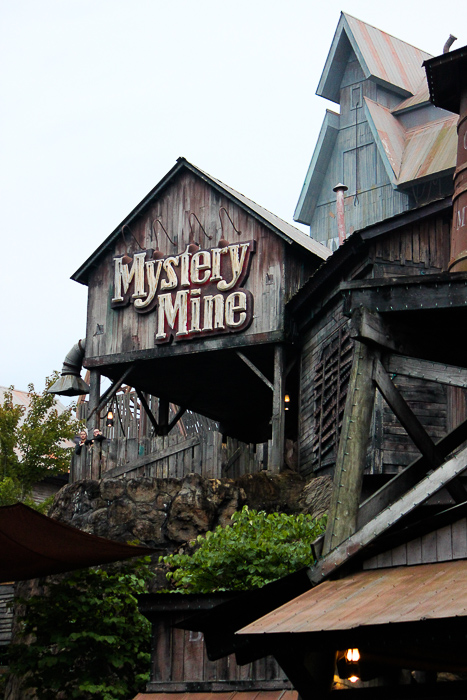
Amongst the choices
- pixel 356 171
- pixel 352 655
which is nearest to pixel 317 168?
pixel 356 171

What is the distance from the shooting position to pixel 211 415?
31.4m

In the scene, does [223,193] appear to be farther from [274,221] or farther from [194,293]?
[194,293]

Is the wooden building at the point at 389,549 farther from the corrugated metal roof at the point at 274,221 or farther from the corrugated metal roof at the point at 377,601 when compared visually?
the corrugated metal roof at the point at 274,221

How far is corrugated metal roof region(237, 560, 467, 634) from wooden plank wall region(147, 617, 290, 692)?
3.57 meters

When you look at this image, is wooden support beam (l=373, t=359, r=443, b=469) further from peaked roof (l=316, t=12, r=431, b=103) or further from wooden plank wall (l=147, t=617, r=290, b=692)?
peaked roof (l=316, t=12, r=431, b=103)

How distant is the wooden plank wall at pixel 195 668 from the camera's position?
11578 mm

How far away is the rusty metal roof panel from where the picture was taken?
3797cm

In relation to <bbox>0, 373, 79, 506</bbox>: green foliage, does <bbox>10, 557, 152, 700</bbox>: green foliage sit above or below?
below

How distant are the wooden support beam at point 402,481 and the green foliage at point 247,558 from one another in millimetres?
4758

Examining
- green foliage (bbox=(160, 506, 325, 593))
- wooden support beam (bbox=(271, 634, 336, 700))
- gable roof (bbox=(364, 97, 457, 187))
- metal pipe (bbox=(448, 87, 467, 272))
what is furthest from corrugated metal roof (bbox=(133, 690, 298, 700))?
gable roof (bbox=(364, 97, 457, 187))

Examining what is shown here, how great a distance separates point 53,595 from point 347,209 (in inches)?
1169

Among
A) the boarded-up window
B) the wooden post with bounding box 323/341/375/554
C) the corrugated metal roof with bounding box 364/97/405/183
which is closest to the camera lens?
the wooden post with bounding box 323/341/375/554

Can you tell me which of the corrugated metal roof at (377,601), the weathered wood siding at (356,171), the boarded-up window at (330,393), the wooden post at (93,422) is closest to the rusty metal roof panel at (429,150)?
the weathered wood siding at (356,171)

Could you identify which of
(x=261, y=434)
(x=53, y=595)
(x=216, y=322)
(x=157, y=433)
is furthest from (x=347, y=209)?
(x=53, y=595)
